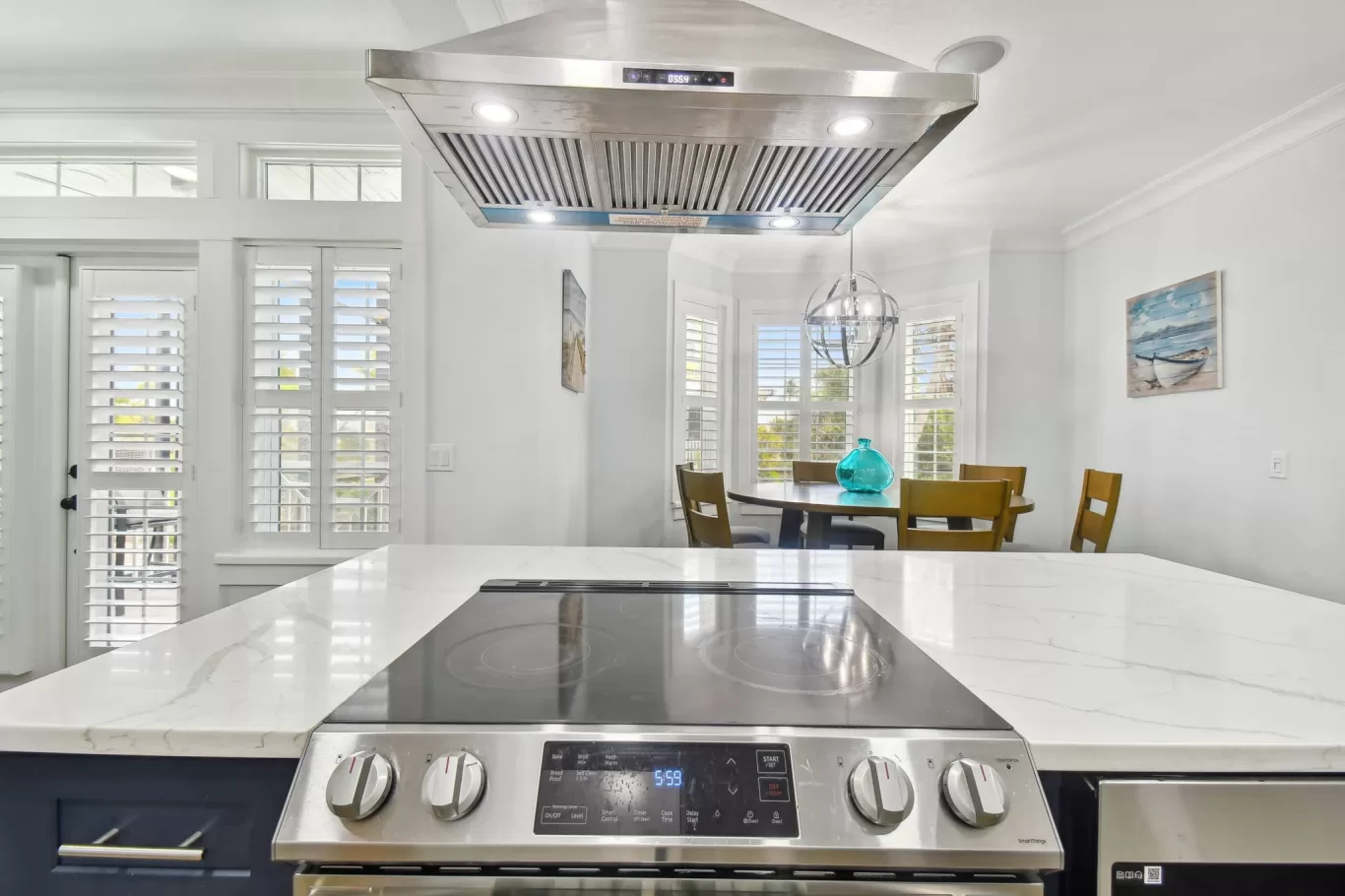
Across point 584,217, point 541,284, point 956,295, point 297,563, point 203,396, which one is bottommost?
point 297,563

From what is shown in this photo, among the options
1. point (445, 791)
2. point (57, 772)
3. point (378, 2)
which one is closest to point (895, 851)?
point (445, 791)

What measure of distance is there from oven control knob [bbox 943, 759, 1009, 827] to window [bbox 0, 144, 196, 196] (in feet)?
10.2

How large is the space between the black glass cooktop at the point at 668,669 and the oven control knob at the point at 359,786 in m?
0.04

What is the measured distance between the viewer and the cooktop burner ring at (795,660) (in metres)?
0.65

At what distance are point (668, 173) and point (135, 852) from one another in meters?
1.19

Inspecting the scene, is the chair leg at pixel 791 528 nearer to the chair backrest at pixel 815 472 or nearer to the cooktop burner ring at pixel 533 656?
the chair backrest at pixel 815 472

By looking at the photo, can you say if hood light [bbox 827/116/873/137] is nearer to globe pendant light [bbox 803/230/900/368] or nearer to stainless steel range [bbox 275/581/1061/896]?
stainless steel range [bbox 275/581/1061/896]

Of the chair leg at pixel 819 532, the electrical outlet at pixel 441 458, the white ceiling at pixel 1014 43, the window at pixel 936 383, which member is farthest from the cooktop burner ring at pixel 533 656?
the window at pixel 936 383

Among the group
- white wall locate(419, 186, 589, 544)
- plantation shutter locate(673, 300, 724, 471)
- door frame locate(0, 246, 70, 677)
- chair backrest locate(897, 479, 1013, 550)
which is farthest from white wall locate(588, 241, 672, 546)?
door frame locate(0, 246, 70, 677)

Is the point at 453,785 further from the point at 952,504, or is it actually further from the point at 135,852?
the point at 952,504

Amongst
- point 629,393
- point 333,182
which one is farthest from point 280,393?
point 629,393

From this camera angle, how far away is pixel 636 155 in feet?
3.43

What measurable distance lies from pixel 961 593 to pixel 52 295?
133 inches

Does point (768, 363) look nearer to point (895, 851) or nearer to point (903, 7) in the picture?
point (903, 7)
